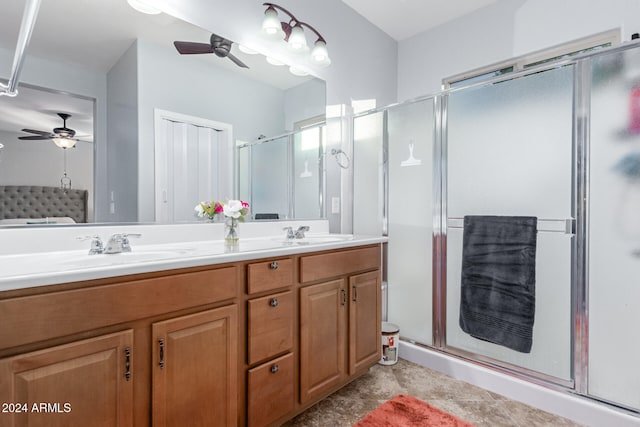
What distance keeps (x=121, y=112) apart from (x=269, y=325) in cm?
117

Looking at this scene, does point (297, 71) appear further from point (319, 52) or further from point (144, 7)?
point (144, 7)

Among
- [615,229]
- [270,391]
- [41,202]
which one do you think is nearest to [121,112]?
[41,202]

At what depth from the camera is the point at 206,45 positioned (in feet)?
5.96

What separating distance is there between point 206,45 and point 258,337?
1532mm

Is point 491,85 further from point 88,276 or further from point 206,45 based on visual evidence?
point 88,276

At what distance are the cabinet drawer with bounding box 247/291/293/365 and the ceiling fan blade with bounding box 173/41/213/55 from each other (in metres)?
1.32

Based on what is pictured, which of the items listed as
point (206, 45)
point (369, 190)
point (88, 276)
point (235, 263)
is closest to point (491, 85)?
point (369, 190)

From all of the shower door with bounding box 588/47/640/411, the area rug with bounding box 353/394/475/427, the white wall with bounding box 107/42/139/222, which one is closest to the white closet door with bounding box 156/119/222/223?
the white wall with bounding box 107/42/139/222

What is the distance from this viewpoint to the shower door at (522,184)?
70.3 inches

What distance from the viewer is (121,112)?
152 cm

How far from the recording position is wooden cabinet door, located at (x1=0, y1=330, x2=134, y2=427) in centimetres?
84

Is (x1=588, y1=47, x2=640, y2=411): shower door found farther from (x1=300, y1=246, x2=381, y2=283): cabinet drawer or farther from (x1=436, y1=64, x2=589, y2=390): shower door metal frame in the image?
(x1=300, y1=246, x2=381, y2=283): cabinet drawer

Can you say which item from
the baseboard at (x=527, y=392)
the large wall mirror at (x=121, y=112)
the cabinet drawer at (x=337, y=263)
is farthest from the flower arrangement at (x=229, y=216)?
the baseboard at (x=527, y=392)

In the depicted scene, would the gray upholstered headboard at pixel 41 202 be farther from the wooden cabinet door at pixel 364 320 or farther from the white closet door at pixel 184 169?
the wooden cabinet door at pixel 364 320
